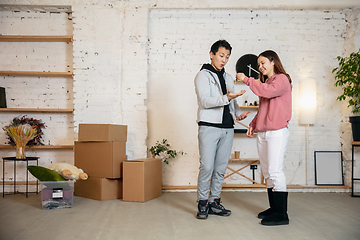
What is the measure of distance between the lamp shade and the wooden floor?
3.62ft

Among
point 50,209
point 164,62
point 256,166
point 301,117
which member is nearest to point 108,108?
point 164,62

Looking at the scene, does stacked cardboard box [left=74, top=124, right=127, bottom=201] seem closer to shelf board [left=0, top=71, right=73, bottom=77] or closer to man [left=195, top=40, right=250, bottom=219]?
shelf board [left=0, top=71, right=73, bottom=77]

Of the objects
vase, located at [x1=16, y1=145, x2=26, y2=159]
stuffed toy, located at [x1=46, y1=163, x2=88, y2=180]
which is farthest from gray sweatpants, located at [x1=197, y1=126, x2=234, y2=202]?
vase, located at [x1=16, y1=145, x2=26, y2=159]

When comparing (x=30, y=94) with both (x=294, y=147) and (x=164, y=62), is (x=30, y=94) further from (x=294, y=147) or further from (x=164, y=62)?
(x=294, y=147)

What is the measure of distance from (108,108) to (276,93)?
2.35 metres

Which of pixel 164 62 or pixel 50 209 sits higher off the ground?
pixel 164 62

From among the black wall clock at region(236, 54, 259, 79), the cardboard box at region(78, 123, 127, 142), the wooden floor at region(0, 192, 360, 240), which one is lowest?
the wooden floor at region(0, 192, 360, 240)

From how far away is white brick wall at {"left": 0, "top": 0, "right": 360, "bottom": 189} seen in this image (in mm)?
3842

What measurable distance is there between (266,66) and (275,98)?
0.29 m

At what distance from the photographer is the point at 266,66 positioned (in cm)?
239

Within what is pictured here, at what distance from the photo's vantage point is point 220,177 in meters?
2.59

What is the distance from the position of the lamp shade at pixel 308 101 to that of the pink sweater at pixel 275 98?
1.74m

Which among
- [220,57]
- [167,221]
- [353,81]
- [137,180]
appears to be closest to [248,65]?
[353,81]

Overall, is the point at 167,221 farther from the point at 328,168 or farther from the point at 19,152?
the point at 328,168
